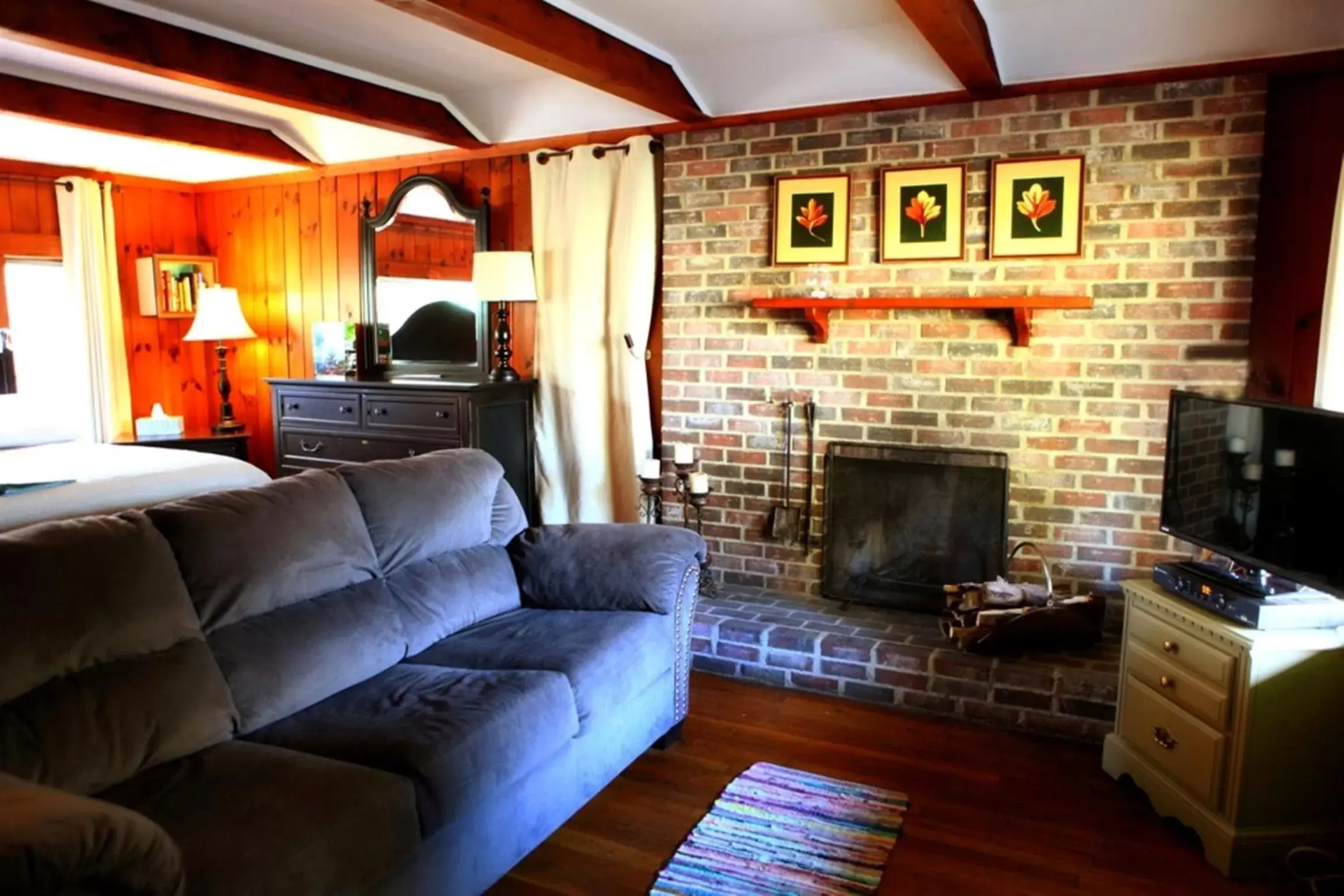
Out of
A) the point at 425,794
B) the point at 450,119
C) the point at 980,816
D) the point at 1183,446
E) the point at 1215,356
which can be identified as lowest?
the point at 980,816

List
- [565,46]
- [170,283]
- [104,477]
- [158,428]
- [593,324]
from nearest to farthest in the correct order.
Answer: [565,46] → [104,477] → [593,324] → [158,428] → [170,283]

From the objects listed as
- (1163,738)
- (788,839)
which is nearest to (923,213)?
(1163,738)

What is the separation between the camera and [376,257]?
4.89 m

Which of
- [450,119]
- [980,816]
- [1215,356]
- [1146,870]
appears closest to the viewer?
[1146,870]

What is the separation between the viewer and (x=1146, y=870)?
86.7 inches

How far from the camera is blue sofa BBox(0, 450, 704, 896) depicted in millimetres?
1513

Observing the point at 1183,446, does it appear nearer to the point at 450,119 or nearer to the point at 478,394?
the point at 478,394

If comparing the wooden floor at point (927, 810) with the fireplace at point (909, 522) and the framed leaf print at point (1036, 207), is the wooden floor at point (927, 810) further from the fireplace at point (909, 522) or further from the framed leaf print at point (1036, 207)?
the framed leaf print at point (1036, 207)

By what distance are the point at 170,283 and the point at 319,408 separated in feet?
5.43

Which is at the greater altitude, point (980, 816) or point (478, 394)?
point (478, 394)

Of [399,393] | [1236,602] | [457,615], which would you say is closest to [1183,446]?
[1236,602]

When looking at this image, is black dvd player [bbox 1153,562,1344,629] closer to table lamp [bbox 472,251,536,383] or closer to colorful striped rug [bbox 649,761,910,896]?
colorful striped rug [bbox 649,761,910,896]

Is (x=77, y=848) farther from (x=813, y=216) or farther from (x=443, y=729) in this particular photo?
(x=813, y=216)

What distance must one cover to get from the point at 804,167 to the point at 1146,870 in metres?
2.70
